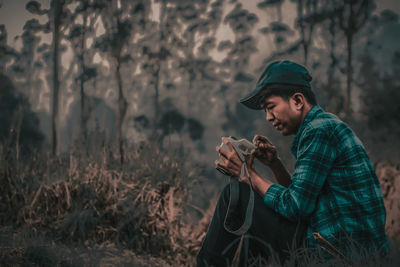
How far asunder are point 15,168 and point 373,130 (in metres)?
11.9

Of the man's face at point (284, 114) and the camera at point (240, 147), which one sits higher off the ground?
the man's face at point (284, 114)

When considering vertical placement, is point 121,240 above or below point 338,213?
below

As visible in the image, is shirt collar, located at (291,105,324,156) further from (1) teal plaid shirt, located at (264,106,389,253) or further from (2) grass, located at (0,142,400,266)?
(2) grass, located at (0,142,400,266)

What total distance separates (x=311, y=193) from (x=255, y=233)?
1.01ft

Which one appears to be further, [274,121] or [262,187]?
[274,121]

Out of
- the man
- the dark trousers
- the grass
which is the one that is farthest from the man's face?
the grass

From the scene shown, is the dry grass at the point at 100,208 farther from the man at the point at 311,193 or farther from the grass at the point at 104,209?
the man at the point at 311,193

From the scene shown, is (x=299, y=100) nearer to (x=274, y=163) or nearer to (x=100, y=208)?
(x=274, y=163)

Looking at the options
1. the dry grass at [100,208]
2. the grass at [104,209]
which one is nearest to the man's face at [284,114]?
the grass at [104,209]

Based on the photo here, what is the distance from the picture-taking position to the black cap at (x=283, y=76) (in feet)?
4.68

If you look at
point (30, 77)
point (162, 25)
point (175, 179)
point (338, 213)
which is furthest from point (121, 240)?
point (30, 77)

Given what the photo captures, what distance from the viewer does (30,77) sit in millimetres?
21250

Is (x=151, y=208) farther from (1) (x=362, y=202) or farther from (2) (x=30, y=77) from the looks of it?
(2) (x=30, y=77)

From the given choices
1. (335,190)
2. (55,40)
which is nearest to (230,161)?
(335,190)
